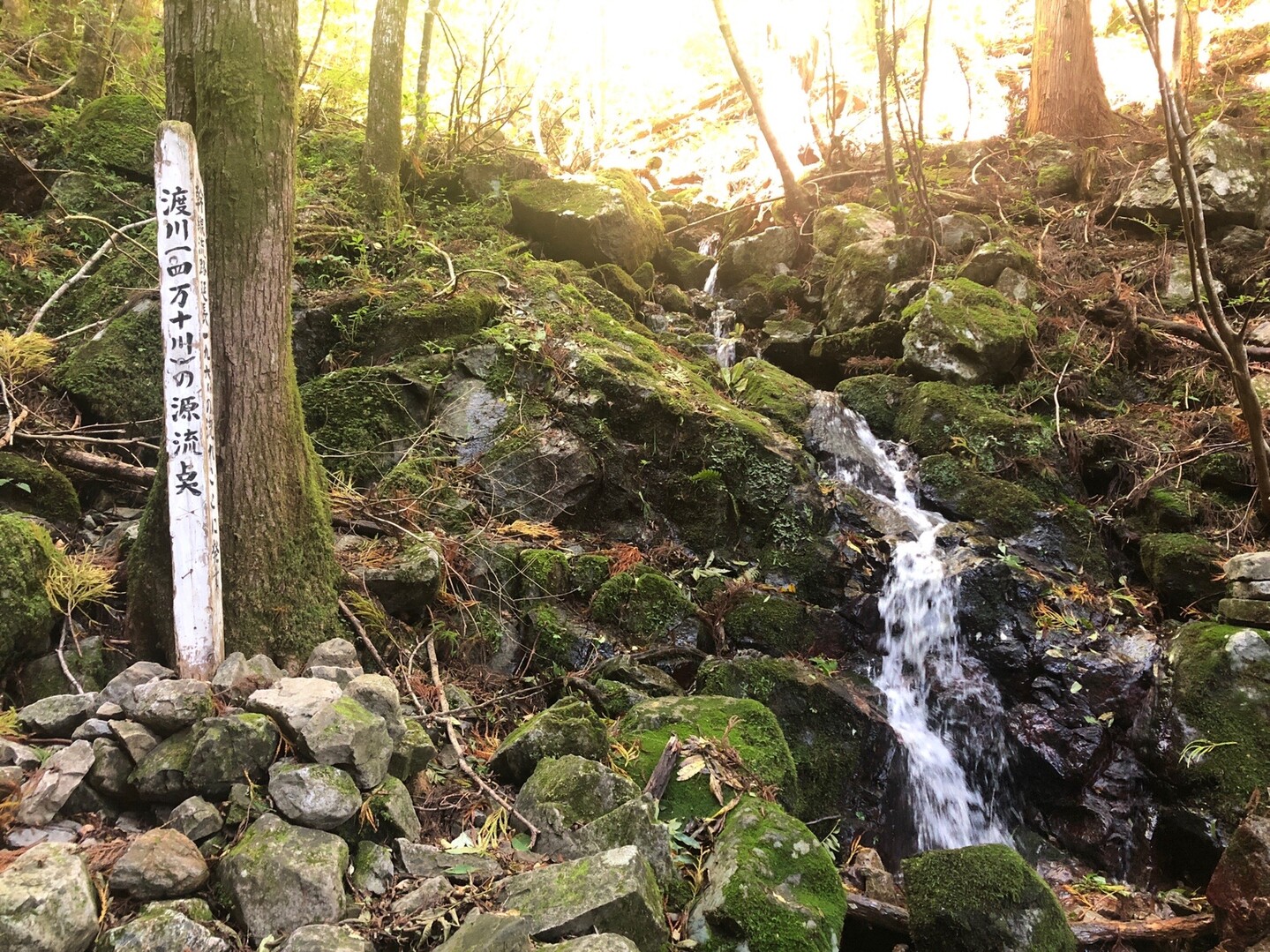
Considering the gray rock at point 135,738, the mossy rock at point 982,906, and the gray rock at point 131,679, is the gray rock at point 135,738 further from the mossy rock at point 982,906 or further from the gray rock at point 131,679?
the mossy rock at point 982,906

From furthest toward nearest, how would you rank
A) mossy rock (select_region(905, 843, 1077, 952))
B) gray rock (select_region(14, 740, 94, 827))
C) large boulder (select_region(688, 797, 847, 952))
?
mossy rock (select_region(905, 843, 1077, 952)) → large boulder (select_region(688, 797, 847, 952)) → gray rock (select_region(14, 740, 94, 827))

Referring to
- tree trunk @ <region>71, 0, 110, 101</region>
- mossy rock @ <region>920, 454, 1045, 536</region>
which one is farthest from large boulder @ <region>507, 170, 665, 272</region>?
mossy rock @ <region>920, 454, 1045, 536</region>

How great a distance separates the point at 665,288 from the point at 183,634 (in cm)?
849

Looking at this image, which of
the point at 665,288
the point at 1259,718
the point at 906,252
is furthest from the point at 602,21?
the point at 1259,718

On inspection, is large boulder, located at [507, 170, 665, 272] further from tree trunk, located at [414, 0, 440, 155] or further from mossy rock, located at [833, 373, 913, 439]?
mossy rock, located at [833, 373, 913, 439]

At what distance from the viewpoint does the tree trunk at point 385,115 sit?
308 inches

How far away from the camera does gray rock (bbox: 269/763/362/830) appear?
7.68 feet

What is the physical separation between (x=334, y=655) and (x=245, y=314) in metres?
1.70

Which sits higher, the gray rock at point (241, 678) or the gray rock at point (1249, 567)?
the gray rock at point (1249, 567)

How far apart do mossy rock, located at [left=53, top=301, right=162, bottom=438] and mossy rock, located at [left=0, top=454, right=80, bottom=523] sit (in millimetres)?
785

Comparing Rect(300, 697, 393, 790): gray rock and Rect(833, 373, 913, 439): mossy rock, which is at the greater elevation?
Rect(833, 373, 913, 439): mossy rock

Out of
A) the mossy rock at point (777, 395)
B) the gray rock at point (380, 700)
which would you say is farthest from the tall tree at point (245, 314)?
the mossy rock at point (777, 395)

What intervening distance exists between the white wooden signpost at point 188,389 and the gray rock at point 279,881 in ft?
3.59

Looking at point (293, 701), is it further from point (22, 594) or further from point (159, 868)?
point (22, 594)
